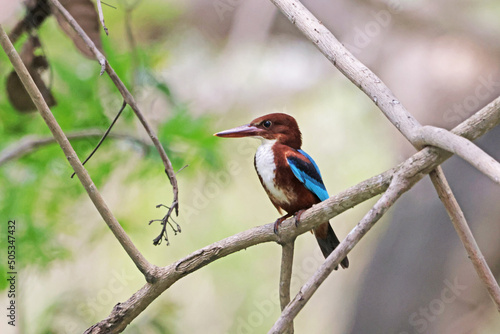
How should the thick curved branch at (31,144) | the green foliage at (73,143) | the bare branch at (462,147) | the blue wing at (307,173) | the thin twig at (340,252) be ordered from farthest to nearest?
1. the green foliage at (73,143)
2. the thick curved branch at (31,144)
3. the blue wing at (307,173)
4. the thin twig at (340,252)
5. the bare branch at (462,147)

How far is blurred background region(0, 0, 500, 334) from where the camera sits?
97.3 inches

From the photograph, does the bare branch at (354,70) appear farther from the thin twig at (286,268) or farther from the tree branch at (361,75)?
the thin twig at (286,268)

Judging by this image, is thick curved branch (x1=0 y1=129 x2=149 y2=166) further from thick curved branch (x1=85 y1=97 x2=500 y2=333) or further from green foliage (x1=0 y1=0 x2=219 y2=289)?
thick curved branch (x1=85 y1=97 x2=500 y2=333)

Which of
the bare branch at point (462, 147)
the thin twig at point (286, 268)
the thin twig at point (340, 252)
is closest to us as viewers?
A: the bare branch at point (462, 147)

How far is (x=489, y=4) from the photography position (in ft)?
10.9

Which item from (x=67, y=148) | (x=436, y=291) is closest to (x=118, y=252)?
(x=436, y=291)

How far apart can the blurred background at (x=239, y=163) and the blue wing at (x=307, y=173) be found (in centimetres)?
84

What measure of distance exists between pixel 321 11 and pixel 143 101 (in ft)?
4.18

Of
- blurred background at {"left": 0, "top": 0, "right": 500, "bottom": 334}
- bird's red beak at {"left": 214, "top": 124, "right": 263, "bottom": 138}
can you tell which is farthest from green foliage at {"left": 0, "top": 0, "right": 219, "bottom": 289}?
bird's red beak at {"left": 214, "top": 124, "right": 263, "bottom": 138}

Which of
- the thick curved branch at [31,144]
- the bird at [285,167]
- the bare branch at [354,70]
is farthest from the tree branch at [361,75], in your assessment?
the thick curved branch at [31,144]

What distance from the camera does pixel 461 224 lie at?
1.13 metres

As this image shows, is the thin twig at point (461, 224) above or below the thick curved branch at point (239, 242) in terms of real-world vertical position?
below

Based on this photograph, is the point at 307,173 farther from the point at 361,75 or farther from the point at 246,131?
the point at 361,75

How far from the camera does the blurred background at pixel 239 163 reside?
247 cm
